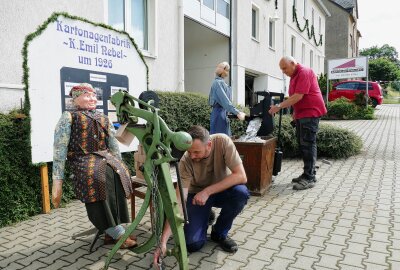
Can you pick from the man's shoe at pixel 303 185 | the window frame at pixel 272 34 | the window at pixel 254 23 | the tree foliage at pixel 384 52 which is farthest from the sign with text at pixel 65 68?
the tree foliage at pixel 384 52

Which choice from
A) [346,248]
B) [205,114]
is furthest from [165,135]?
[205,114]

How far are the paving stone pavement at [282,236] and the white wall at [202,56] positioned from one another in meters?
8.42

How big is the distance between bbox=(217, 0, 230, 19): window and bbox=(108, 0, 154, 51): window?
456 cm

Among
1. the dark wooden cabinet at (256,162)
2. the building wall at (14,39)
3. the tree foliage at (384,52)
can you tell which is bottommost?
the dark wooden cabinet at (256,162)

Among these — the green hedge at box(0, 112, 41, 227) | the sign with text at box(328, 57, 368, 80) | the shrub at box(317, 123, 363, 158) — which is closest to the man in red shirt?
the shrub at box(317, 123, 363, 158)

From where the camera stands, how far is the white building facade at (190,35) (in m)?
5.10

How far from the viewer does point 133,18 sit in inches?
325

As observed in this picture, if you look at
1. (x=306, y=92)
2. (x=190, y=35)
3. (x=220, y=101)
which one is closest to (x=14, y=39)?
(x=220, y=101)

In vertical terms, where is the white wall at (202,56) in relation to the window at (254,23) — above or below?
below

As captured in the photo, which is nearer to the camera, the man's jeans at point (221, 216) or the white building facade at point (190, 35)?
the man's jeans at point (221, 216)

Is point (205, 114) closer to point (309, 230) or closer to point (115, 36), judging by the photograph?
point (115, 36)

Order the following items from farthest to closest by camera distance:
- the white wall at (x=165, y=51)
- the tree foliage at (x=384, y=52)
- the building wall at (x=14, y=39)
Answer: the tree foliage at (x=384, y=52) < the white wall at (x=165, y=51) < the building wall at (x=14, y=39)

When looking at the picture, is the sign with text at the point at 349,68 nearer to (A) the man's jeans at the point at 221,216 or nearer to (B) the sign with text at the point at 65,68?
(B) the sign with text at the point at 65,68

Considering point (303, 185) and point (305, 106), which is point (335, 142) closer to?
point (303, 185)
